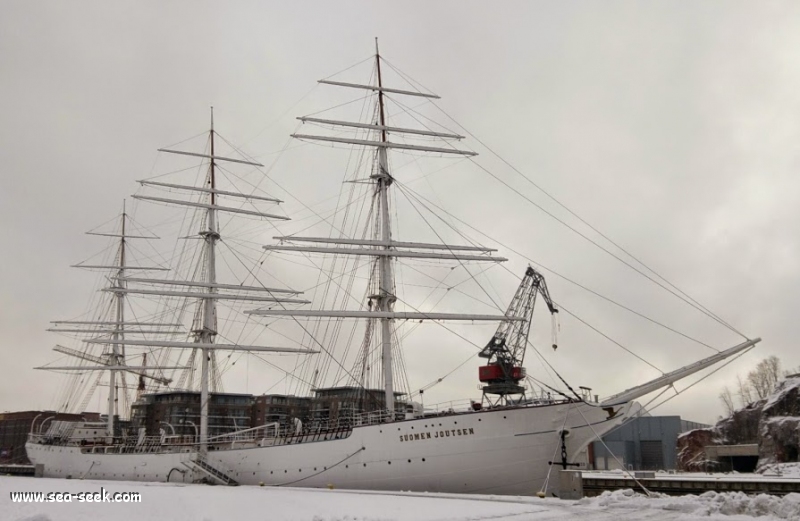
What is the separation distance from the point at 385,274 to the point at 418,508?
19.6 meters

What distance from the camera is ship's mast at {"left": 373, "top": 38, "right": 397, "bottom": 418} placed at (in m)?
34.8

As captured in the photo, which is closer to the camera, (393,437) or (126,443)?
(393,437)

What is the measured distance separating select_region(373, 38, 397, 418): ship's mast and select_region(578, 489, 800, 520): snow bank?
47.3ft

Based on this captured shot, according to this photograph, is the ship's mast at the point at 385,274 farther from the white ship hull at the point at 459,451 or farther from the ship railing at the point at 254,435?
the ship railing at the point at 254,435

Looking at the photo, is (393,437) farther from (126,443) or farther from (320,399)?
(320,399)

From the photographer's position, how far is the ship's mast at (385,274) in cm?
3475

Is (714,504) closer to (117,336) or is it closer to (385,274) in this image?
(385,274)

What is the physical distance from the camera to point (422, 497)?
23.8m

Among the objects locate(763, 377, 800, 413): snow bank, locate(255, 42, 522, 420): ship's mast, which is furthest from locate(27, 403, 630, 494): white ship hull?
locate(763, 377, 800, 413): snow bank

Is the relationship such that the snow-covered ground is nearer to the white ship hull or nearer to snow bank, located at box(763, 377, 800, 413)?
the white ship hull

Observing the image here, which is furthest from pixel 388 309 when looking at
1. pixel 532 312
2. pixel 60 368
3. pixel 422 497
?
pixel 60 368

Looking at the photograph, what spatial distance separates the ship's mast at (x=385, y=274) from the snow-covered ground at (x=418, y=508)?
31.1 feet

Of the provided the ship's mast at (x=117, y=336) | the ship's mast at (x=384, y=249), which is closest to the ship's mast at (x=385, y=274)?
the ship's mast at (x=384, y=249)

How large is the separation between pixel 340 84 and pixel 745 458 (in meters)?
43.3
